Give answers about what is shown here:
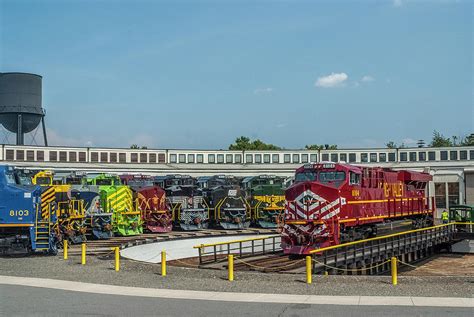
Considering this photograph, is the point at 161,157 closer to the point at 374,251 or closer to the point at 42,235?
the point at 42,235

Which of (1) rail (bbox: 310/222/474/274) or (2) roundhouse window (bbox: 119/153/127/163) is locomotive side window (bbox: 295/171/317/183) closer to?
(1) rail (bbox: 310/222/474/274)

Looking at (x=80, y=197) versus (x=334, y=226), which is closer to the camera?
(x=334, y=226)

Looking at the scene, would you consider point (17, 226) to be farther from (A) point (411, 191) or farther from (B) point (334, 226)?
(A) point (411, 191)

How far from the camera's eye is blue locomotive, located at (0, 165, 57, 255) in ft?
65.2

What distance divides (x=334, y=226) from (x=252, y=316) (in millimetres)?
10960

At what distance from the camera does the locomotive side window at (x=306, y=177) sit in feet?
74.1

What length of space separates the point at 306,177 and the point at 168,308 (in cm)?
1243

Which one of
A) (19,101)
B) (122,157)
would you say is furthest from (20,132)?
(122,157)

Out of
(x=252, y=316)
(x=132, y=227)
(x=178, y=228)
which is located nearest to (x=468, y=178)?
(x=178, y=228)

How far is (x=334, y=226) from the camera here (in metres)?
21.1

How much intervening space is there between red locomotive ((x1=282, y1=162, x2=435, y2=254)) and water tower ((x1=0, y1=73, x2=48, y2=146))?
55.8 meters

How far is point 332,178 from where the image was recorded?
872 inches

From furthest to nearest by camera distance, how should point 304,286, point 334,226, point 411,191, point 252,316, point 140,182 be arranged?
point 140,182 → point 411,191 → point 334,226 → point 304,286 → point 252,316

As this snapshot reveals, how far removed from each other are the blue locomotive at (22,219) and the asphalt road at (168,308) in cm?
762
